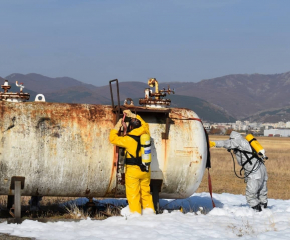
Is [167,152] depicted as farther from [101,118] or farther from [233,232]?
[233,232]

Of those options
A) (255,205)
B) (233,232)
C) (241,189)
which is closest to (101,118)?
(233,232)

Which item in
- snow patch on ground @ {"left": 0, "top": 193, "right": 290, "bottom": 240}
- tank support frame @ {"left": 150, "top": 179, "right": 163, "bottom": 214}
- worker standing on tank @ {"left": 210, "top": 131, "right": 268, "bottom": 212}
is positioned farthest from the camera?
worker standing on tank @ {"left": 210, "top": 131, "right": 268, "bottom": 212}

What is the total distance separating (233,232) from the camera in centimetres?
777

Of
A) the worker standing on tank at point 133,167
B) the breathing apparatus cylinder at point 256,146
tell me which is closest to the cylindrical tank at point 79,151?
the worker standing on tank at point 133,167

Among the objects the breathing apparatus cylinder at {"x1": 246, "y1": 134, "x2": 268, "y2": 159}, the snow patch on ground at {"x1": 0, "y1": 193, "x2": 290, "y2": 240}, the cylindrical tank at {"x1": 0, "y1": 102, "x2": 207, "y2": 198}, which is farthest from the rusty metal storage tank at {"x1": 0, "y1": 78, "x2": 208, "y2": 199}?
the breathing apparatus cylinder at {"x1": 246, "y1": 134, "x2": 268, "y2": 159}

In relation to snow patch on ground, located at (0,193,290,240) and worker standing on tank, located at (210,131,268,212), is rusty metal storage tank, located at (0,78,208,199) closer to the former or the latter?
snow patch on ground, located at (0,193,290,240)

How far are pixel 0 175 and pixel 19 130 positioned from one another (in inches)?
32.7

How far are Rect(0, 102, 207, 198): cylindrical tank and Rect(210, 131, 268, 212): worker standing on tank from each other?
4.58 ft

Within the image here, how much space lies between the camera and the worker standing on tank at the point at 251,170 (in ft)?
34.6

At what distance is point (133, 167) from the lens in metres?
8.86

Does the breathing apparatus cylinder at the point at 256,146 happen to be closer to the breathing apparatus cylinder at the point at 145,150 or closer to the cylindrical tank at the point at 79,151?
the cylindrical tank at the point at 79,151

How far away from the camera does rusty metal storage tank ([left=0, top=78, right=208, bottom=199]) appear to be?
28.1ft

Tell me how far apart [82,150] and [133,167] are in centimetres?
95

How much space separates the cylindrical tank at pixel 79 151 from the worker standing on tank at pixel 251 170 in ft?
4.58
